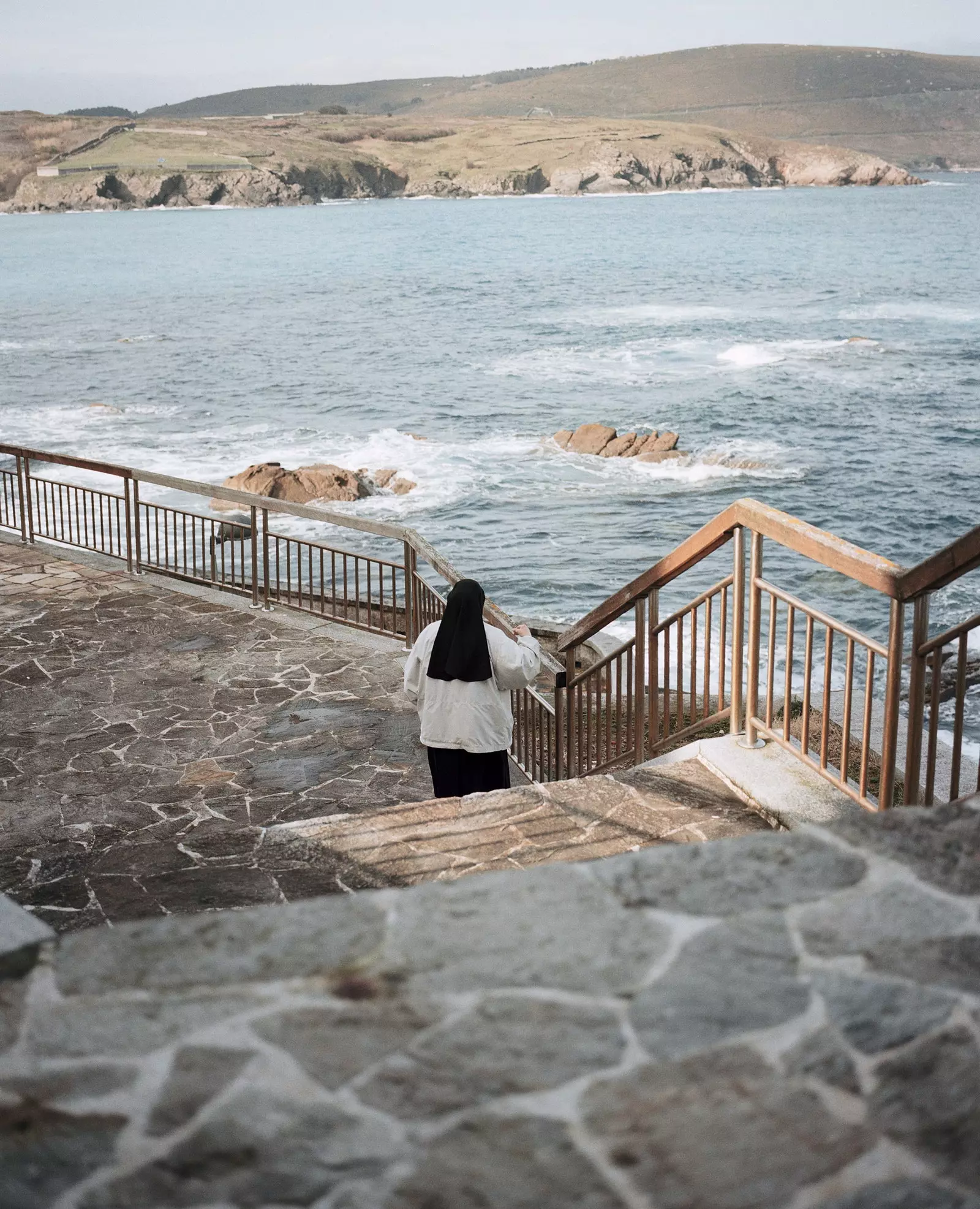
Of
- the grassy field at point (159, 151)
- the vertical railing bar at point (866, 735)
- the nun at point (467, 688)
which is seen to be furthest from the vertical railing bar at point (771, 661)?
the grassy field at point (159, 151)

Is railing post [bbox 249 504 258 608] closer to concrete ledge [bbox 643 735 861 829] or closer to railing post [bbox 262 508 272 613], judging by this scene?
railing post [bbox 262 508 272 613]

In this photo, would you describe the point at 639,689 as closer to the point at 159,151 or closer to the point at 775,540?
Answer: the point at 775,540

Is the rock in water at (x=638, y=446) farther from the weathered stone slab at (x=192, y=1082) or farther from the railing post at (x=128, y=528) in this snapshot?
the weathered stone slab at (x=192, y=1082)

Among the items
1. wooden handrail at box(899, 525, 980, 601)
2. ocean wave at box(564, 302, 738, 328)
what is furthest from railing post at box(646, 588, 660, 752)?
ocean wave at box(564, 302, 738, 328)

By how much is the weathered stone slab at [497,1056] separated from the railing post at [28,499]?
10.9m

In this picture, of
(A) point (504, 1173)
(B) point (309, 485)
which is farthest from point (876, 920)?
(B) point (309, 485)

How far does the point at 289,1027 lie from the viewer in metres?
2.32

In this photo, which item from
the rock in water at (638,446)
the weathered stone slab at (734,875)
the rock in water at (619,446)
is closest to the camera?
the weathered stone slab at (734,875)

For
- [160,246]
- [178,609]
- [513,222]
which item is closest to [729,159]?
[513,222]

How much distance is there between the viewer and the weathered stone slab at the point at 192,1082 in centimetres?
215

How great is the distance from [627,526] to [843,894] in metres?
26.9

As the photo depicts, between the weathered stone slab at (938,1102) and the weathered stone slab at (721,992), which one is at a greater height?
the weathered stone slab at (721,992)

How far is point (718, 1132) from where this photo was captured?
214 centimetres

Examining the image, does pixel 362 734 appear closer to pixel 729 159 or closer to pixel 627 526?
pixel 627 526
